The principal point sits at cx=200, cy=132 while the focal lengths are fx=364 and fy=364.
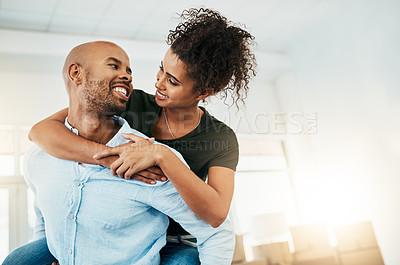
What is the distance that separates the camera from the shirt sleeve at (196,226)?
3.63ft

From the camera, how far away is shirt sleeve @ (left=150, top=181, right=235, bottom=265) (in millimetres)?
1105

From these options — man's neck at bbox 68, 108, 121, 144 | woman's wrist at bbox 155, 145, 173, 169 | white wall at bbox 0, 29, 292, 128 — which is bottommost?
woman's wrist at bbox 155, 145, 173, 169

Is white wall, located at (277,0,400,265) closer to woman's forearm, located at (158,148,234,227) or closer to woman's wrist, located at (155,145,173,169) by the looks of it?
woman's forearm, located at (158,148,234,227)

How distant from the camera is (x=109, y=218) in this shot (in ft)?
3.57

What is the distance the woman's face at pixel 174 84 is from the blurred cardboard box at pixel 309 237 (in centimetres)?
389

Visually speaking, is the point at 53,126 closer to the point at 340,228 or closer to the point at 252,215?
the point at 340,228

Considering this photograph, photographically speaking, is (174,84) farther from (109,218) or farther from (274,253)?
(274,253)

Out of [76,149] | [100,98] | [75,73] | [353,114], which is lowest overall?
[76,149]

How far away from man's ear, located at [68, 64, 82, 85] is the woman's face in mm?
388

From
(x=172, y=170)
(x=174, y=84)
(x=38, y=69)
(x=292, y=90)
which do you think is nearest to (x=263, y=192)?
(x=292, y=90)

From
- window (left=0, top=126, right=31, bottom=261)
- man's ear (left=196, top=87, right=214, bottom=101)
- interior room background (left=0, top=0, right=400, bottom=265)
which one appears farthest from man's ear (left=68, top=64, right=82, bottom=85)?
window (left=0, top=126, right=31, bottom=261)

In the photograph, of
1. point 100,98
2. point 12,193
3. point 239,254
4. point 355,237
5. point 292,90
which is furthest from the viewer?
point 292,90

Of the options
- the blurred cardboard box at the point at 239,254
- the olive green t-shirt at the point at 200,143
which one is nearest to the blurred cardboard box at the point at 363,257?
the blurred cardboard box at the point at 239,254

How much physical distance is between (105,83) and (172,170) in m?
0.39
